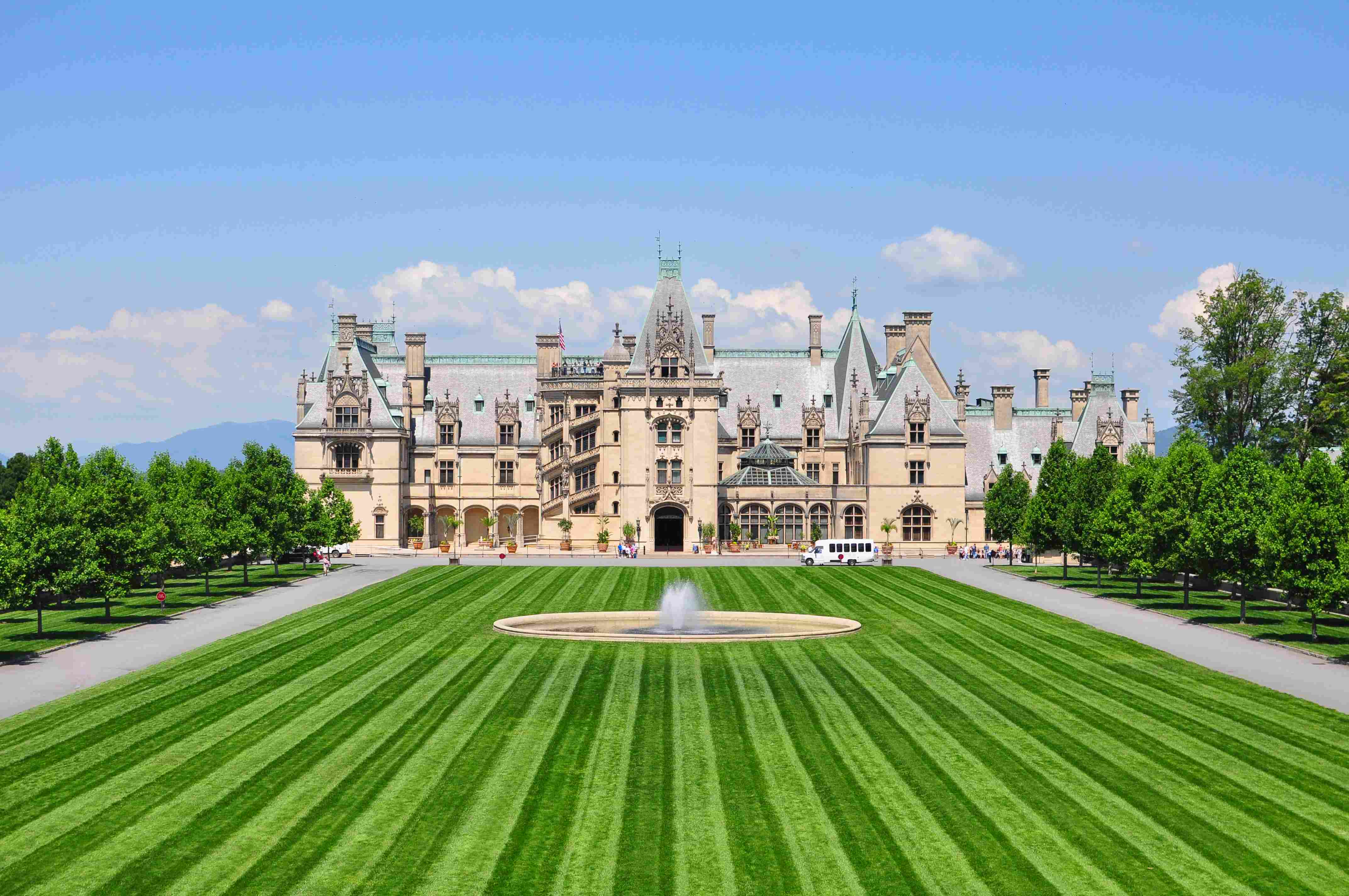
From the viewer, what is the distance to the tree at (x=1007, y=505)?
92.8 metres

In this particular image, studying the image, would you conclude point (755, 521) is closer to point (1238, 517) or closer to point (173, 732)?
point (1238, 517)

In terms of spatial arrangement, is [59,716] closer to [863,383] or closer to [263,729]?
[263,729]

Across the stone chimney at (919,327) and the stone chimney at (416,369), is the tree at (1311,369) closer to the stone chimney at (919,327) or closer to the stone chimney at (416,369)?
the stone chimney at (919,327)

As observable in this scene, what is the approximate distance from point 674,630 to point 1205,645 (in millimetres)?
19978

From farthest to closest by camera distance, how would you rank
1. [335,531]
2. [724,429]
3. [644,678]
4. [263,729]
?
[724,429]
[335,531]
[644,678]
[263,729]

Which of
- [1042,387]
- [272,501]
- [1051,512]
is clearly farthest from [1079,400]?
[272,501]

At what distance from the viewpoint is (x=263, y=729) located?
108ft

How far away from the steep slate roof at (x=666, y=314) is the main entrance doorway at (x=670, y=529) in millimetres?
11323

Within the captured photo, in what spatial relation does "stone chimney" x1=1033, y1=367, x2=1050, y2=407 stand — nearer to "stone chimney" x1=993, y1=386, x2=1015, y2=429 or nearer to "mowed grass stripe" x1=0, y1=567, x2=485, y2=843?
"stone chimney" x1=993, y1=386, x2=1015, y2=429

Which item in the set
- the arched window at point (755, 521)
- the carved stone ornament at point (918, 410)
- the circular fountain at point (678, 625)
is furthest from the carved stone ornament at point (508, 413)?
the circular fountain at point (678, 625)

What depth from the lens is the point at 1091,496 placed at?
3046 inches

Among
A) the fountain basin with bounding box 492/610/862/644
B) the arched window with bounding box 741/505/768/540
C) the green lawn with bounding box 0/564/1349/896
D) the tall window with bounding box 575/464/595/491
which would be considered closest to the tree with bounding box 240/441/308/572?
the fountain basin with bounding box 492/610/862/644

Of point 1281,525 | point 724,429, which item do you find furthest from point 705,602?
point 724,429

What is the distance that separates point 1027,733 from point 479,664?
18082 millimetres
